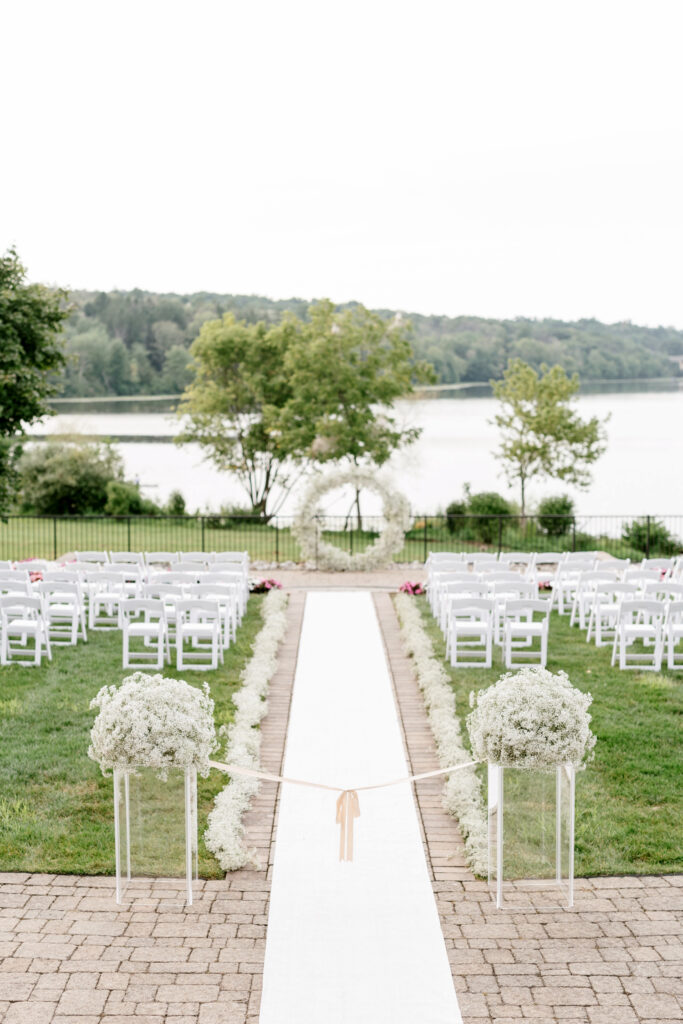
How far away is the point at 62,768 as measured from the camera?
8.76 m

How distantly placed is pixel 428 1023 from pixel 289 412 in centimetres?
2585

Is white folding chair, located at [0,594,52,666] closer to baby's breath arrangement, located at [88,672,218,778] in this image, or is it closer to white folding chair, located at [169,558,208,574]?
white folding chair, located at [169,558,208,574]

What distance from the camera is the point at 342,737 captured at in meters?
9.63

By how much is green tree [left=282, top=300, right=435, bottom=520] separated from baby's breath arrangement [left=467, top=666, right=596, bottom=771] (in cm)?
2381

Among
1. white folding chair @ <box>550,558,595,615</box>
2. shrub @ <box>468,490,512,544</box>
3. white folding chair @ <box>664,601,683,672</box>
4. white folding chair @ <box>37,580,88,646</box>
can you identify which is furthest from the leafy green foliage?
white folding chair @ <box>664,601,683,672</box>

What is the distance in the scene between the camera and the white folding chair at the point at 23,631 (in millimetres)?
11938

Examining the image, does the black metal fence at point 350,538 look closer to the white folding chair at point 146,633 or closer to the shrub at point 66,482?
the shrub at point 66,482

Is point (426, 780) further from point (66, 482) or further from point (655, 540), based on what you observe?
point (66, 482)

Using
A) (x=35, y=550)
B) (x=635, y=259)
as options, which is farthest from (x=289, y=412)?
(x=635, y=259)

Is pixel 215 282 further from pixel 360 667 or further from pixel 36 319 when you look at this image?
pixel 360 667

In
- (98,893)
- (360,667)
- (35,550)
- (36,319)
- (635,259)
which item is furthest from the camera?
(635,259)

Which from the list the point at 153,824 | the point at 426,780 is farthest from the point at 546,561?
the point at 153,824

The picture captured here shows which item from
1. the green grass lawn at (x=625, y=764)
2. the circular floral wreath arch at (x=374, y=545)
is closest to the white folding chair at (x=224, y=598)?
the green grass lawn at (x=625, y=764)

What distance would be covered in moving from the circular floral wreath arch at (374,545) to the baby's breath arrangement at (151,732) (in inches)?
526
